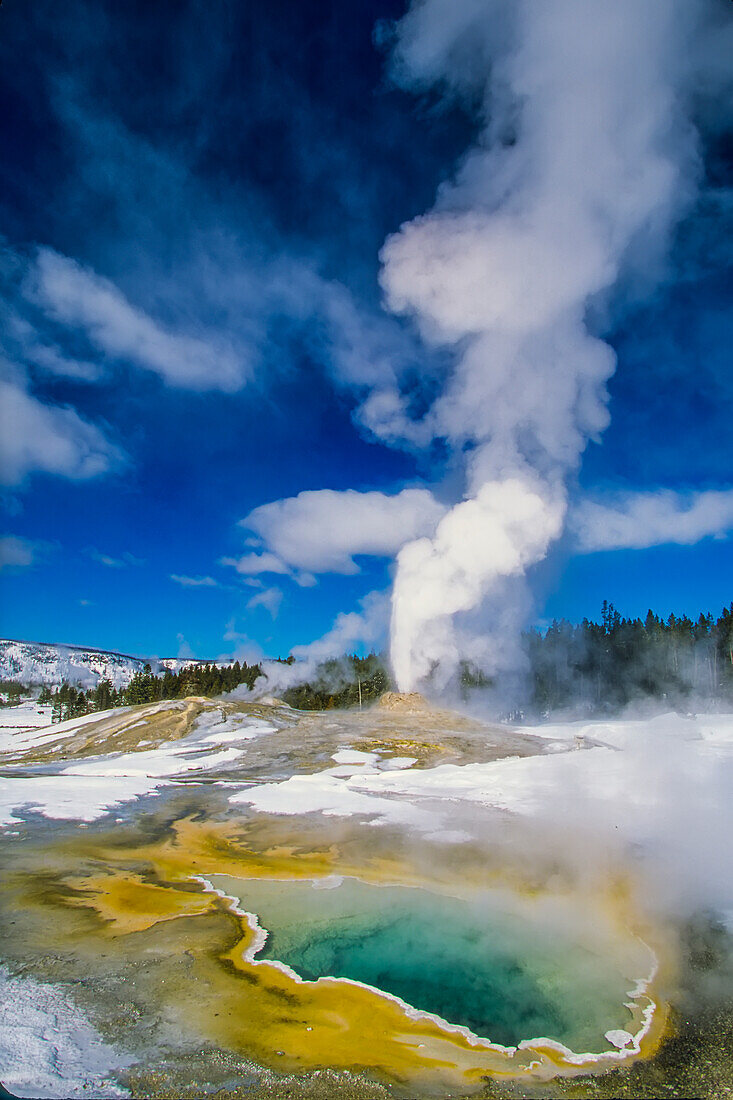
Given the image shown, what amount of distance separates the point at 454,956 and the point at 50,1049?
4.96 meters

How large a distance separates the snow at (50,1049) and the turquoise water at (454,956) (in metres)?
2.53

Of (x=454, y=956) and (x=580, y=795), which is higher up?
(x=580, y=795)

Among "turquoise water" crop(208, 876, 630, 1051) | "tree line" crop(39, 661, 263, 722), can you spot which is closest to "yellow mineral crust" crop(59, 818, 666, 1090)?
"turquoise water" crop(208, 876, 630, 1051)

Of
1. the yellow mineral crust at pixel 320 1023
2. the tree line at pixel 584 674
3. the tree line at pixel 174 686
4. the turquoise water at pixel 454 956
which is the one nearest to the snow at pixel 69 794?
the yellow mineral crust at pixel 320 1023

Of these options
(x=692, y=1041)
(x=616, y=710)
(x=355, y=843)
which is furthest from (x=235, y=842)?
(x=616, y=710)

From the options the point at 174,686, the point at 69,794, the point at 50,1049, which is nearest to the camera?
the point at 50,1049

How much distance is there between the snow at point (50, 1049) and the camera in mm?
4668

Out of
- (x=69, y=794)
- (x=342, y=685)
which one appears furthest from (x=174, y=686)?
(x=69, y=794)

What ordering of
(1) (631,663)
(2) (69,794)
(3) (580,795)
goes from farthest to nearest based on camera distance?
(1) (631,663) → (2) (69,794) → (3) (580,795)

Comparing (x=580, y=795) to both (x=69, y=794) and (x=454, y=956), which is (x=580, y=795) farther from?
(x=69, y=794)

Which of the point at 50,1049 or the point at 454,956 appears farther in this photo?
the point at 454,956

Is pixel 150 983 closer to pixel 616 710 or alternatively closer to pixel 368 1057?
pixel 368 1057

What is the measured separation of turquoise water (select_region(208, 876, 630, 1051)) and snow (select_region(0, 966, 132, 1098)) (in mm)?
2528

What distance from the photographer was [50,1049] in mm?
5191
